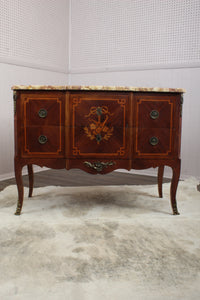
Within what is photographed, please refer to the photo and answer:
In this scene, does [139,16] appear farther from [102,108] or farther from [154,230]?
[154,230]

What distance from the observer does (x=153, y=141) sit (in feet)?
8.29

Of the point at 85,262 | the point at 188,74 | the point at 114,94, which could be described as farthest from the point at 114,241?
the point at 188,74

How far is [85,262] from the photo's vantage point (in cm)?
172

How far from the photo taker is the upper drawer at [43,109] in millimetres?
2459

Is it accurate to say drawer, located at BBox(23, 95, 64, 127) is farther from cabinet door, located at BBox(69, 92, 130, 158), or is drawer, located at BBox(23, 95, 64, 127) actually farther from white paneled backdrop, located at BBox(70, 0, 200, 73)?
white paneled backdrop, located at BBox(70, 0, 200, 73)

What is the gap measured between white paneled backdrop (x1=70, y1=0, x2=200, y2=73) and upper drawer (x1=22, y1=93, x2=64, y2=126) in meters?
2.24

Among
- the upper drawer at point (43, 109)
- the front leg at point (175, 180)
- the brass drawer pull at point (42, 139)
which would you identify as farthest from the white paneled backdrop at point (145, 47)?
the brass drawer pull at point (42, 139)

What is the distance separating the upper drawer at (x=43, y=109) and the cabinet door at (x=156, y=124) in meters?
0.65

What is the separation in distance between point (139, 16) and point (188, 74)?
1.11m

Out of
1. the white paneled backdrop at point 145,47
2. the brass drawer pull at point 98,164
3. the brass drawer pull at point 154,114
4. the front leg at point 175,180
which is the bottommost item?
the front leg at point 175,180

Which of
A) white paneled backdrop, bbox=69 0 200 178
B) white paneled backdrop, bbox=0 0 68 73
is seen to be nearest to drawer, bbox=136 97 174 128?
white paneled backdrop, bbox=69 0 200 178

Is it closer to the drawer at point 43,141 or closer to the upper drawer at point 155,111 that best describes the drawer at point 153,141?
the upper drawer at point 155,111

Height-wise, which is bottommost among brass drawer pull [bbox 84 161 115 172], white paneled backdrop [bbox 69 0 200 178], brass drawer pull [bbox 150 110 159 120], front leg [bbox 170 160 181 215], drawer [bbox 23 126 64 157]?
front leg [bbox 170 160 181 215]

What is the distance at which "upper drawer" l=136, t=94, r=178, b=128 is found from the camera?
8.17 feet
